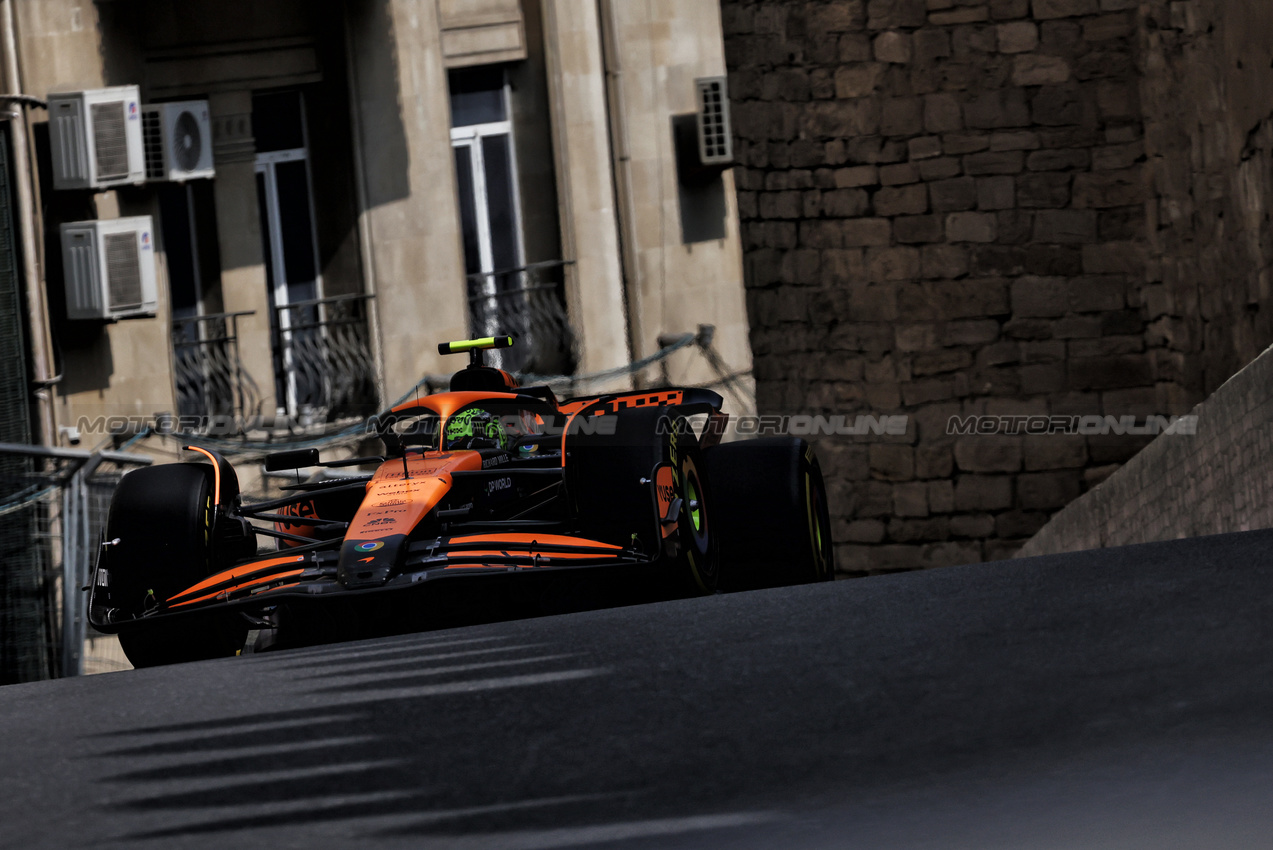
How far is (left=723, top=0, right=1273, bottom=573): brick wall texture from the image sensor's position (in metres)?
11.3

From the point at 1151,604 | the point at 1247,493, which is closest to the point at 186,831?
the point at 1151,604

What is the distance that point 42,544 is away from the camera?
12.5 meters

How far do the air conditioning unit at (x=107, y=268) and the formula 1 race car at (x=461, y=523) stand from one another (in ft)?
21.9

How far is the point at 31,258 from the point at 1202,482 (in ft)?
31.9

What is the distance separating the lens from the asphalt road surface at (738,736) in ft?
8.20

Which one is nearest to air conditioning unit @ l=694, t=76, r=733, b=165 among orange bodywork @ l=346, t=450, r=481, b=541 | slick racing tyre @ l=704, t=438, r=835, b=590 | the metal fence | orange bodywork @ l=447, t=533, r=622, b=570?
the metal fence

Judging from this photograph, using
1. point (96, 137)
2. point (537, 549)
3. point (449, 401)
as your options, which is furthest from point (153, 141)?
point (537, 549)

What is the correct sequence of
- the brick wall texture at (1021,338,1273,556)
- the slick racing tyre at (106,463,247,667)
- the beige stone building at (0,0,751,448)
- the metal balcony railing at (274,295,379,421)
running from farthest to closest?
1. the metal balcony railing at (274,295,379,421)
2. the beige stone building at (0,0,751,448)
3. the brick wall texture at (1021,338,1273,556)
4. the slick racing tyre at (106,463,247,667)

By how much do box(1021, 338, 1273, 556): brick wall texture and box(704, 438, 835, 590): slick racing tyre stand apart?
4.39 feet

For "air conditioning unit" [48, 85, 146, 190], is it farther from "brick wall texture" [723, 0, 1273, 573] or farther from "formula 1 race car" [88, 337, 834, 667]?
"formula 1 race car" [88, 337, 834, 667]

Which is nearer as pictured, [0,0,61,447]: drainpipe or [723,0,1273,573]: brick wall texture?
[723,0,1273,573]: brick wall texture

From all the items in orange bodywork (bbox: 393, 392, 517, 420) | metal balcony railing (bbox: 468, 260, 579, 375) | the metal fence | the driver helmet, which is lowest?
the metal fence

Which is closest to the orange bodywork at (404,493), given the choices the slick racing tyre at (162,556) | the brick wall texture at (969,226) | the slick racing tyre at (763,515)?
the slick racing tyre at (162,556)

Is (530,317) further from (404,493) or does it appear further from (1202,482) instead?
(404,493)
